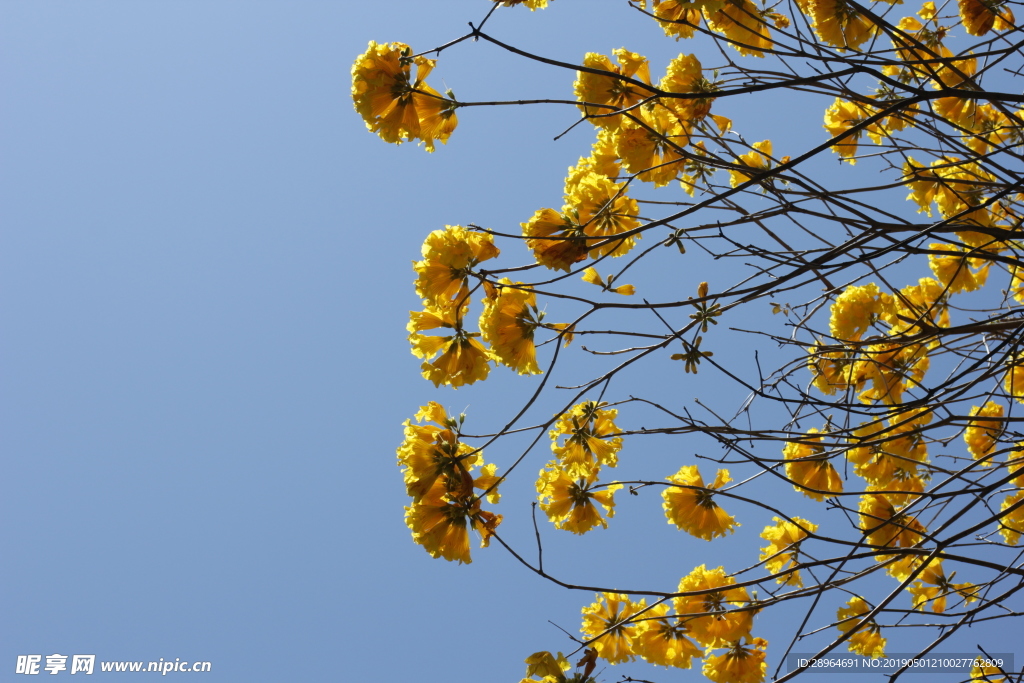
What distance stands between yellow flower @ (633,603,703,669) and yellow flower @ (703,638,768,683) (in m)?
0.11

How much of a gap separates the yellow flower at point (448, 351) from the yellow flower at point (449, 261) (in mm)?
108

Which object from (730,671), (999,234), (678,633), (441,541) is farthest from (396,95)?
(730,671)

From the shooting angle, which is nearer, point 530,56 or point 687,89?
point 530,56

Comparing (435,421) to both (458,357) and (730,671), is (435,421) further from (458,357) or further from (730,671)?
(730,671)

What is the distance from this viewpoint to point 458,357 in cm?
249

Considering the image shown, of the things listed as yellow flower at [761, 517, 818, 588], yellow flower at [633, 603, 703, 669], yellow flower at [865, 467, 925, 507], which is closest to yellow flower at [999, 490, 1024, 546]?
yellow flower at [865, 467, 925, 507]

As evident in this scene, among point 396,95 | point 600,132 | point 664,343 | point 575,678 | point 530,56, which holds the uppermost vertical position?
point 600,132

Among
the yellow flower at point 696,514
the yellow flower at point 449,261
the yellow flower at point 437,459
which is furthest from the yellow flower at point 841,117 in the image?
the yellow flower at point 437,459

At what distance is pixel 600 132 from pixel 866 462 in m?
1.99

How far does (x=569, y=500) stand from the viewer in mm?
2900

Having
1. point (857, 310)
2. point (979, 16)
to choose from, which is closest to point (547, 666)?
point (857, 310)

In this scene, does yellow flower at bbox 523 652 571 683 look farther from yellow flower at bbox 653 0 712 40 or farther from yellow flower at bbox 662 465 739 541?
yellow flower at bbox 653 0 712 40

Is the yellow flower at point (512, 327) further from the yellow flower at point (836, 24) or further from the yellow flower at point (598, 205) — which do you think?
the yellow flower at point (836, 24)

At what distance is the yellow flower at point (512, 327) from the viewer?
2326mm
